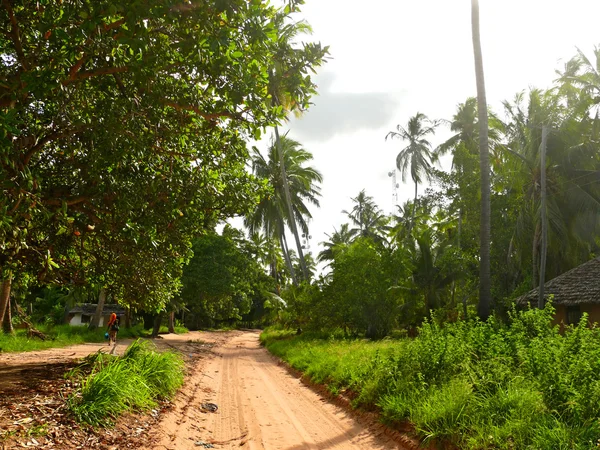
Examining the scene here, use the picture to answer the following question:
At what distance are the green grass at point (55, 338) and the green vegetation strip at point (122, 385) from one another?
22.0 ft

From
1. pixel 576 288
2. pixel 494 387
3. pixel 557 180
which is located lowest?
pixel 494 387

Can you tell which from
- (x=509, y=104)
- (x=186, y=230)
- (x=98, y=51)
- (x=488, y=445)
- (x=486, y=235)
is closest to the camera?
(x=98, y=51)

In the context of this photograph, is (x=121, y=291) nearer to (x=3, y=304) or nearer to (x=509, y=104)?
(x=3, y=304)

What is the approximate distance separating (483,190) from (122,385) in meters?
10.7

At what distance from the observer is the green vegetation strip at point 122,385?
6320mm

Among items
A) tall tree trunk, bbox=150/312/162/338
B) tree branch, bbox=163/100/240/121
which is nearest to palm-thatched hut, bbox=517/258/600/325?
tree branch, bbox=163/100/240/121

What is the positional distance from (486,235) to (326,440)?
853cm

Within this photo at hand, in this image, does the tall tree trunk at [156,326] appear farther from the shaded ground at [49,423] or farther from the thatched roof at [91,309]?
the thatched roof at [91,309]

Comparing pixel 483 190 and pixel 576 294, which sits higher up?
pixel 483 190

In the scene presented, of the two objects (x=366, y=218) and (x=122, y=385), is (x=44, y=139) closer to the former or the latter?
(x=122, y=385)

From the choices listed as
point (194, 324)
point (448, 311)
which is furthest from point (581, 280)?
point (194, 324)

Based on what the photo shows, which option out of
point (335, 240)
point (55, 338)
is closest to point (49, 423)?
point (55, 338)

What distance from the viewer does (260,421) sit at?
26.1 ft

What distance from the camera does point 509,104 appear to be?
27234mm
